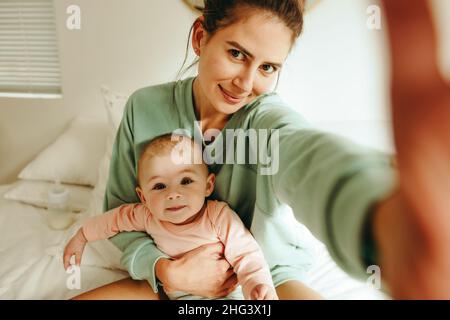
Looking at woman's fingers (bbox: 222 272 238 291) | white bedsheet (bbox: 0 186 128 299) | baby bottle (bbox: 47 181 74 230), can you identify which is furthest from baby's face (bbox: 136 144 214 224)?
baby bottle (bbox: 47 181 74 230)

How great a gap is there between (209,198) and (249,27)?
24 centimetres

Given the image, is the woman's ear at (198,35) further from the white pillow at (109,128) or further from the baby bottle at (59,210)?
the baby bottle at (59,210)

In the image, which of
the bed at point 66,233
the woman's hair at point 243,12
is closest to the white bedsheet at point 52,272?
the bed at point 66,233

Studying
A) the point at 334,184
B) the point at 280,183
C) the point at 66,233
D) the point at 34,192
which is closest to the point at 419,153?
the point at 334,184

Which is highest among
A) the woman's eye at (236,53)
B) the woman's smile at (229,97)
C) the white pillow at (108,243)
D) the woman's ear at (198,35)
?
the woman's ear at (198,35)

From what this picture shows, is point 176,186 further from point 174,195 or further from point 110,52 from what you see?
point 110,52

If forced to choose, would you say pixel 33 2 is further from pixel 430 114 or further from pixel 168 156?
pixel 430 114

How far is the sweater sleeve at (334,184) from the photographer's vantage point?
0.24 meters

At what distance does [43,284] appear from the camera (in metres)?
0.61

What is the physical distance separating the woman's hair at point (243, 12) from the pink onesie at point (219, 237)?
0.80ft

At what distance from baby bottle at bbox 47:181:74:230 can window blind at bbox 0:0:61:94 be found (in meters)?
0.24
